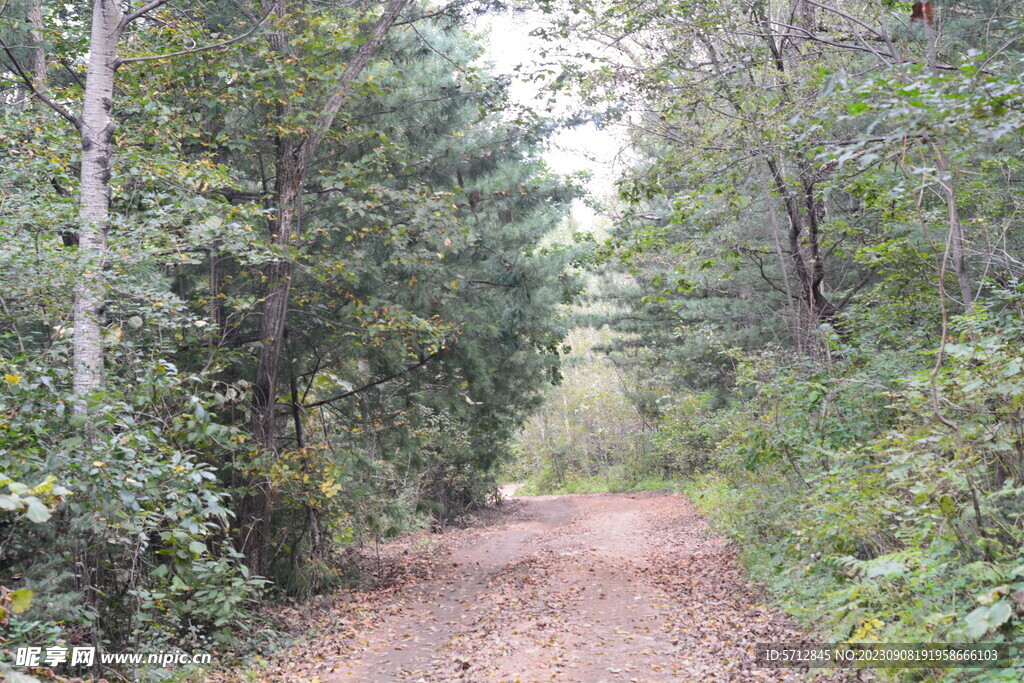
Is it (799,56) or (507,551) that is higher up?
(799,56)

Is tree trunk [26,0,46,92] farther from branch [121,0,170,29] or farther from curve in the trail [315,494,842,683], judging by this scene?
curve in the trail [315,494,842,683]

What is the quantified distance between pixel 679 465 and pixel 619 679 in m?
21.2

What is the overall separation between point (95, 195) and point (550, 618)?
6426 mm

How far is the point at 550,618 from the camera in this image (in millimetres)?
8094

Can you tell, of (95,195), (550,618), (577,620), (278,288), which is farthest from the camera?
(278,288)

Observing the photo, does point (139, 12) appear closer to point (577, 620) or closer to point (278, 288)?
point (278, 288)

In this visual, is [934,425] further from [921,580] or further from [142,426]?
[142,426]

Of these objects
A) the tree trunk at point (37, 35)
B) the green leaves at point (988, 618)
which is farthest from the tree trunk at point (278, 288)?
the green leaves at point (988, 618)

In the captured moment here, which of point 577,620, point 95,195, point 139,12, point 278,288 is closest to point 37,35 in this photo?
point 139,12

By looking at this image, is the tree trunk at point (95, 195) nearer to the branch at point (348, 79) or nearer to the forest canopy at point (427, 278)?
the forest canopy at point (427, 278)

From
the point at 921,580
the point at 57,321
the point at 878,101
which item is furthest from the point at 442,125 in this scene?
the point at 921,580

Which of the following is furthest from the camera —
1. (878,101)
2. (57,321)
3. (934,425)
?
(57,321)

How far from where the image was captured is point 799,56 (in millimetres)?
9727

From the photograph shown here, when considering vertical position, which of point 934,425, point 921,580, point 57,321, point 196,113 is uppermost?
point 196,113
